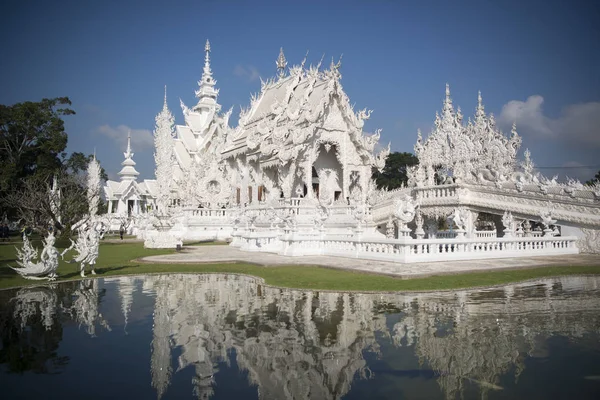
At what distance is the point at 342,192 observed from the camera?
2902 centimetres

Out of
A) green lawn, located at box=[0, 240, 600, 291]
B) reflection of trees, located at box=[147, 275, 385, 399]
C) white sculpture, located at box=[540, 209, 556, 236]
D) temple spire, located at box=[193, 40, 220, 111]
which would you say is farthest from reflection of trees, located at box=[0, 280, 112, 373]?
temple spire, located at box=[193, 40, 220, 111]

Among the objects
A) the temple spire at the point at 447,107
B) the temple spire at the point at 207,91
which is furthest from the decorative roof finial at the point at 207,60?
the temple spire at the point at 447,107

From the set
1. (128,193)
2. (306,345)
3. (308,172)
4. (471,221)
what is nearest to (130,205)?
(128,193)

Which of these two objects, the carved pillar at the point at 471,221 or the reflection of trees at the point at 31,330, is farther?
the carved pillar at the point at 471,221

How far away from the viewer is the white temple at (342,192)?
18.0 metres

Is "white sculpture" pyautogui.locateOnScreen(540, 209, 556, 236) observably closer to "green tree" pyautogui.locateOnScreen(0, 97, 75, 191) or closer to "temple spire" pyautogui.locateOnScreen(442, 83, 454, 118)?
"temple spire" pyautogui.locateOnScreen(442, 83, 454, 118)

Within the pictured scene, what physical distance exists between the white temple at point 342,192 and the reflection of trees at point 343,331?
5538mm

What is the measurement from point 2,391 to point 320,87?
1001 inches

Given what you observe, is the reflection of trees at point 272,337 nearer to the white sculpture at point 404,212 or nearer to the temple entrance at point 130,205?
the white sculpture at point 404,212

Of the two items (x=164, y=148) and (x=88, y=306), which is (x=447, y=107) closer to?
(x=164, y=148)

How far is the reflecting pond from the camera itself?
4887 mm

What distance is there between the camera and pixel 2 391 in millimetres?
4781

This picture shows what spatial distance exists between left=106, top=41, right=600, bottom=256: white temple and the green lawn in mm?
2559

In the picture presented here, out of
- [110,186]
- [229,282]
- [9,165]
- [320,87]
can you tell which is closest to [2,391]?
[229,282]
